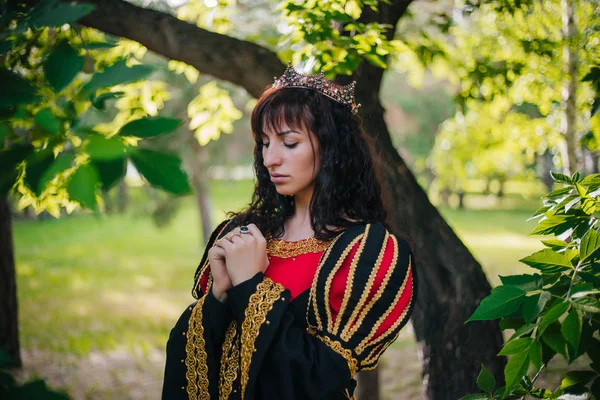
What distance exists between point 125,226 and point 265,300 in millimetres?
20593

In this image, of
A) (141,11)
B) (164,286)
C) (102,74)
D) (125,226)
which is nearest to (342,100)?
(102,74)

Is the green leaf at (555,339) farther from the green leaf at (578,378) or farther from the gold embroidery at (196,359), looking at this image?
the gold embroidery at (196,359)

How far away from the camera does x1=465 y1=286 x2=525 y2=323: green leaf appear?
4.32ft

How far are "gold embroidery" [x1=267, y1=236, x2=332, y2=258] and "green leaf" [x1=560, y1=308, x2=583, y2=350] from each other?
28.6 inches

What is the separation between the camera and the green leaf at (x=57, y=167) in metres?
0.79

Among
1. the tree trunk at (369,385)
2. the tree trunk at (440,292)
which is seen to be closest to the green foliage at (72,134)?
the tree trunk at (440,292)

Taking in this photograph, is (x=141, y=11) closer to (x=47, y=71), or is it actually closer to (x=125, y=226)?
(x=47, y=71)

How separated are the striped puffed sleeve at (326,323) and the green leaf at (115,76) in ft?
2.82

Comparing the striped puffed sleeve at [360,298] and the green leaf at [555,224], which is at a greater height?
the green leaf at [555,224]

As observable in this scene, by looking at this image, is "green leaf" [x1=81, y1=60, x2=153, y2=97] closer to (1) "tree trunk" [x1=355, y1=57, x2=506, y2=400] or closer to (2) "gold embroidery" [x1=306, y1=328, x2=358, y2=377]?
(2) "gold embroidery" [x1=306, y1=328, x2=358, y2=377]

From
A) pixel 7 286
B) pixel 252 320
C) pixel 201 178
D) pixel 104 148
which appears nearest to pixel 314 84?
pixel 252 320

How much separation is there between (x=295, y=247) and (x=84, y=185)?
106 centimetres

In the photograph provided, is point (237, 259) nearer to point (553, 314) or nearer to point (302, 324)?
point (302, 324)

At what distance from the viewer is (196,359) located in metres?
1.69
